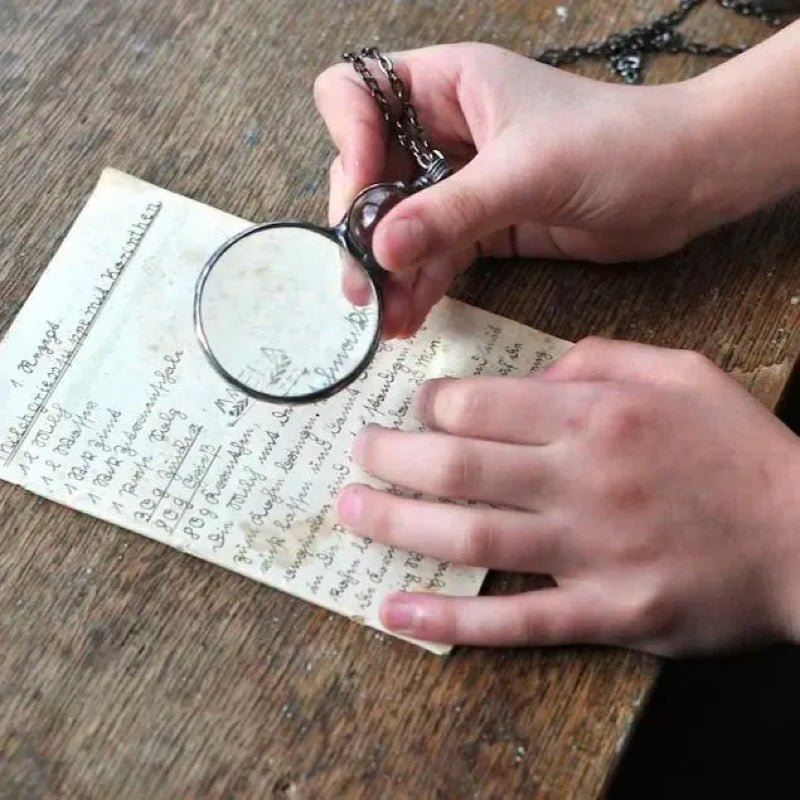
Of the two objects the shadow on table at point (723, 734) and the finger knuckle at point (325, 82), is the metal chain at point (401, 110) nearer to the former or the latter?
the finger knuckle at point (325, 82)

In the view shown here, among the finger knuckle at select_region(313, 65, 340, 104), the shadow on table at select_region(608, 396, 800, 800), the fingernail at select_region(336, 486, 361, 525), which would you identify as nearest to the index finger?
the finger knuckle at select_region(313, 65, 340, 104)

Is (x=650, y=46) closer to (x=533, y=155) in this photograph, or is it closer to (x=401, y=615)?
(x=533, y=155)

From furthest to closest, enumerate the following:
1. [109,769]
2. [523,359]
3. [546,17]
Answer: [546,17] < [523,359] < [109,769]

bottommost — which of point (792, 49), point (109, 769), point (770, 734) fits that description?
point (770, 734)

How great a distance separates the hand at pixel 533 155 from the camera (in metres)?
0.68

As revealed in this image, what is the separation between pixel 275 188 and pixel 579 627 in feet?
1.35

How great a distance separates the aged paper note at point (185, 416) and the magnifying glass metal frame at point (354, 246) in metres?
0.03

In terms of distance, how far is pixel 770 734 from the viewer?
89cm

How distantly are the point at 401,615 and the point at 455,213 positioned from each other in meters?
0.26

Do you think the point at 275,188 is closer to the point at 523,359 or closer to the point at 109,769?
the point at 523,359

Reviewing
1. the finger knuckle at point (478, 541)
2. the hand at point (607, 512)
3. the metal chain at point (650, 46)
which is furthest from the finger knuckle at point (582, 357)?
the metal chain at point (650, 46)

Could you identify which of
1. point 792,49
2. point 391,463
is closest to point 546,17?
point 792,49

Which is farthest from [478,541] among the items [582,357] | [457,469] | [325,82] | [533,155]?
[325,82]

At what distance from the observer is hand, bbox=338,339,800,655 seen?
0.64 m
